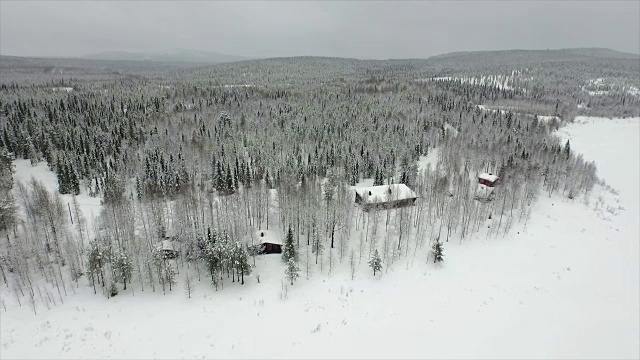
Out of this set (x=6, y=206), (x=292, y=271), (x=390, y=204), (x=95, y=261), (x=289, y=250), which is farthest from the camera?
(x=390, y=204)

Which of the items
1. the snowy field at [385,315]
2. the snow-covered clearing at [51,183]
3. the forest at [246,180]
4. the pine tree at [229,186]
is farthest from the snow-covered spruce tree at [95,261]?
the pine tree at [229,186]

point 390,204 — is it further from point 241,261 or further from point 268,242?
point 241,261

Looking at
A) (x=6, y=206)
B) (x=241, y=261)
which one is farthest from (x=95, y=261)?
(x=6, y=206)

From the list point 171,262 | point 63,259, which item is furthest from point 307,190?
point 63,259

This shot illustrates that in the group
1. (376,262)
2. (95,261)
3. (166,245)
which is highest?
(95,261)

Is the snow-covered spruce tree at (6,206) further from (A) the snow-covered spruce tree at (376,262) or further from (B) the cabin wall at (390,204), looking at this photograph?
(B) the cabin wall at (390,204)

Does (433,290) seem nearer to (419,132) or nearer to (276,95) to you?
(419,132)

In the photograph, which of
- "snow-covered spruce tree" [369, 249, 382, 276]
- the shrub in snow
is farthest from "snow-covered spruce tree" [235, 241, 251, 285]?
"snow-covered spruce tree" [369, 249, 382, 276]
